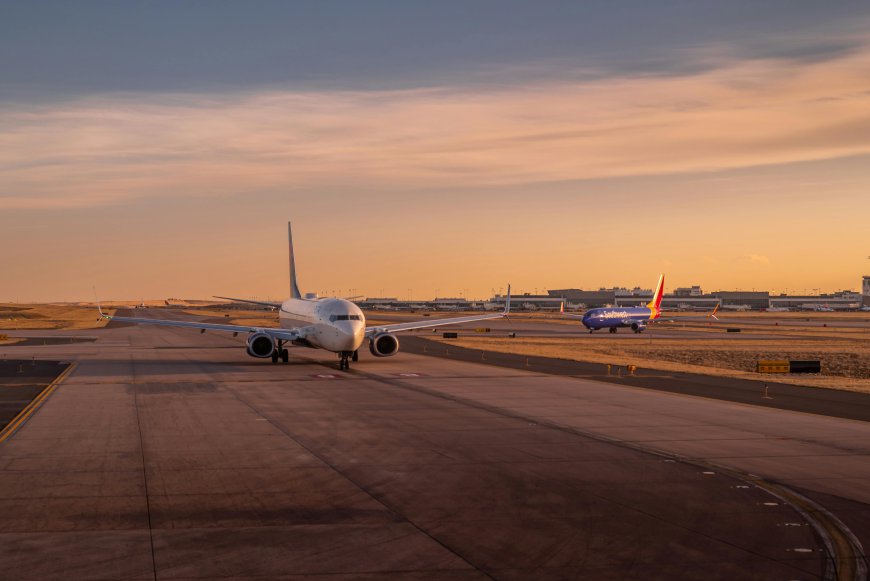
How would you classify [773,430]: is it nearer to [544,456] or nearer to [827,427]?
[827,427]

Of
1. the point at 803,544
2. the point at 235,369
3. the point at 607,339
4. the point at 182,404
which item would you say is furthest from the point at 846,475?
the point at 607,339

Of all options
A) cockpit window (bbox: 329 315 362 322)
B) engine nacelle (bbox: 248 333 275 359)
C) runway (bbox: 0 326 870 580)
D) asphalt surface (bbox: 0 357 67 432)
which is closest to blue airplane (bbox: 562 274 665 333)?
engine nacelle (bbox: 248 333 275 359)

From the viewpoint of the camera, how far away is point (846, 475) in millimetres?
20047

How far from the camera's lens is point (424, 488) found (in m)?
18.3

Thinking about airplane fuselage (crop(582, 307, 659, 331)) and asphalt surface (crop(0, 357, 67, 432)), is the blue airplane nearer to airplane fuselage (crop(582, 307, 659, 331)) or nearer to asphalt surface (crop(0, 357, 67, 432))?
airplane fuselage (crop(582, 307, 659, 331))

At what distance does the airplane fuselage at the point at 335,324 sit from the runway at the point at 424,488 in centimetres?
1259

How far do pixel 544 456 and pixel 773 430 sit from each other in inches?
353

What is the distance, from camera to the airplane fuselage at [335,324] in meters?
48.6

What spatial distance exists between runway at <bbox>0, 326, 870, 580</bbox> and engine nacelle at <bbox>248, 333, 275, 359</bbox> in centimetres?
1723

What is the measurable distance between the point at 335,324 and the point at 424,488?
31.5 m

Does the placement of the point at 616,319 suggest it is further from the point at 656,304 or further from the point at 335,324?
the point at 335,324

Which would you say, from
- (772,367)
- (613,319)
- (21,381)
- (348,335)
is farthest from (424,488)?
(613,319)

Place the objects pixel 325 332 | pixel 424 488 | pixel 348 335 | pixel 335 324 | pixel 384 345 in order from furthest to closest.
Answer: pixel 384 345 < pixel 325 332 < pixel 335 324 < pixel 348 335 < pixel 424 488

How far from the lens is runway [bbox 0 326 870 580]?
1312 cm
